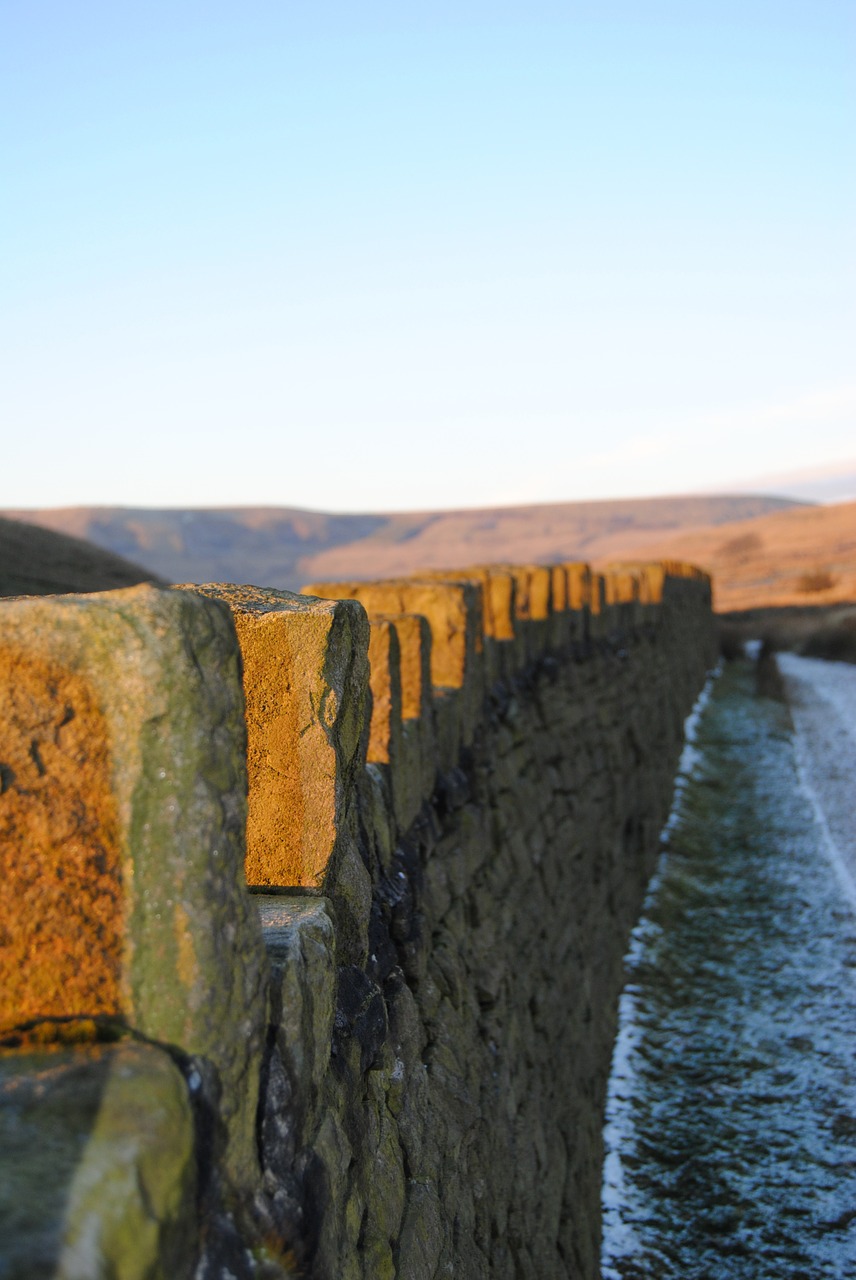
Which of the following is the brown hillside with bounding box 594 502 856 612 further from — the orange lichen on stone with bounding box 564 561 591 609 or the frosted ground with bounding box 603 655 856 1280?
the orange lichen on stone with bounding box 564 561 591 609

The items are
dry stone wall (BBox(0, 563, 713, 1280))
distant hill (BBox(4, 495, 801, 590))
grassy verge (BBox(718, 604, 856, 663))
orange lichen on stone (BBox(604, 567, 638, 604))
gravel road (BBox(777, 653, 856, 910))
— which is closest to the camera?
dry stone wall (BBox(0, 563, 713, 1280))

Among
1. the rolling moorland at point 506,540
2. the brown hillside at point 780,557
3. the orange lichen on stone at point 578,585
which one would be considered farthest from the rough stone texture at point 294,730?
the brown hillside at point 780,557

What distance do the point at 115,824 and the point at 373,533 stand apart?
17145 centimetres

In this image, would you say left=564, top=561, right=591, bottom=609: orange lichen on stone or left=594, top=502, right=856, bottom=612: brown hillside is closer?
left=564, top=561, right=591, bottom=609: orange lichen on stone

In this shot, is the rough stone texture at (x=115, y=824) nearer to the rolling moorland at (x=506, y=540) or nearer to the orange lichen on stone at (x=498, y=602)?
the orange lichen on stone at (x=498, y=602)

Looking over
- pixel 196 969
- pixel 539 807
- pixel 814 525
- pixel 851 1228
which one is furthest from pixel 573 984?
pixel 814 525

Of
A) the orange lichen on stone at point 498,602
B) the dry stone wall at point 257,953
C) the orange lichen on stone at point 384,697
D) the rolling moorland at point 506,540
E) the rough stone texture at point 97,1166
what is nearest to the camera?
the rough stone texture at point 97,1166

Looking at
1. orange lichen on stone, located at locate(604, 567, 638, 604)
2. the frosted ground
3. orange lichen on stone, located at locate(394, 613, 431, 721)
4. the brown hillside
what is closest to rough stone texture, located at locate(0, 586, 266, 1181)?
orange lichen on stone, located at locate(394, 613, 431, 721)

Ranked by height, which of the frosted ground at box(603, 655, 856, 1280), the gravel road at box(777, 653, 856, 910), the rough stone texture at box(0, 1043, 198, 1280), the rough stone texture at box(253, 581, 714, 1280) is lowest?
the frosted ground at box(603, 655, 856, 1280)

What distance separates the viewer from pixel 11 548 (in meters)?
15.1

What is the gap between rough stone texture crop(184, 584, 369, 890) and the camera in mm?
2090

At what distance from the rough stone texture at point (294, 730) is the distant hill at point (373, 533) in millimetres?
116738

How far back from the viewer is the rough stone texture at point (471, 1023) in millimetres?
1825

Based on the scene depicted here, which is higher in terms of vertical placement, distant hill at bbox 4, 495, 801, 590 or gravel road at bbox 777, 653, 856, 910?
distant hill at bbox 4, 495, 801, 590
